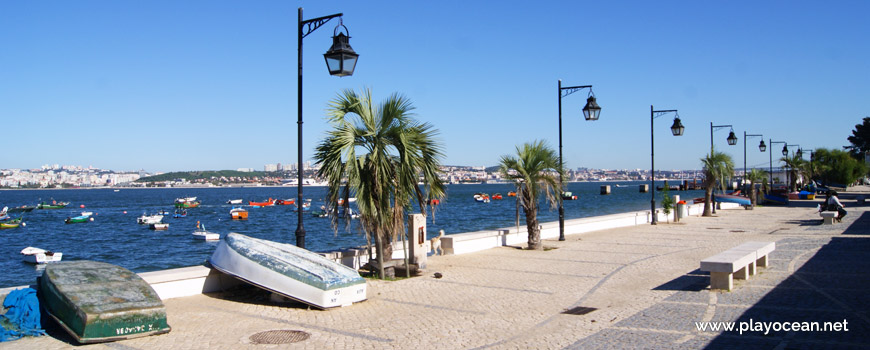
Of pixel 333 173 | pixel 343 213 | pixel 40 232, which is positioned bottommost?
pixel 40 232

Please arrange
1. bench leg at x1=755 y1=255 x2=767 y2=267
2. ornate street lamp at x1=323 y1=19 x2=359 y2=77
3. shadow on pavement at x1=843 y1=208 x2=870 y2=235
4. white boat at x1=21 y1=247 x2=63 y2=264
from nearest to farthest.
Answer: ornate street lamp at x1=323 y1=19 x2=359 y2=77 → bench leg at x1=755 y1=255 x2=767 y2=267 → shadow on pavement at x1=843 y1=208 x2=870 y2=235 → white boat at x1=21 y1=247 x2=63 y2=264

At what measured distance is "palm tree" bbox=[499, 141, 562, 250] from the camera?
17.7 metres

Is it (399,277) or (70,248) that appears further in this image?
(70,248)

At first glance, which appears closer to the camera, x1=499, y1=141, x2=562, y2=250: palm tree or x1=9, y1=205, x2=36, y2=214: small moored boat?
x1=499, y1=141, x2=562, y2=250: palm tree

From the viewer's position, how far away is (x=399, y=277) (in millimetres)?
12953

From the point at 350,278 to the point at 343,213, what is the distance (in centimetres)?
286

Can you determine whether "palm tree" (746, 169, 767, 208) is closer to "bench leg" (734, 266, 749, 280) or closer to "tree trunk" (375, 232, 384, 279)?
"bench leg" (734, 266, 749, 280)

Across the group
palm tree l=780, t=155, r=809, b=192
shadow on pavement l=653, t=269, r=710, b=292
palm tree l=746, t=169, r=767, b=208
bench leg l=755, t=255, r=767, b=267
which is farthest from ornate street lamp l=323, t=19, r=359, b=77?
palm tree l=780, t=155, r=809, b=192

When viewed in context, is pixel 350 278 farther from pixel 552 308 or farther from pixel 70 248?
pixel 70 248

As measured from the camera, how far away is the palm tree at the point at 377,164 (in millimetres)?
12383

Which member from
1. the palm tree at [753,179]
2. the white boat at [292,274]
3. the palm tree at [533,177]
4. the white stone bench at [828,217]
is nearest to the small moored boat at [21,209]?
the palm tree at [753,179]

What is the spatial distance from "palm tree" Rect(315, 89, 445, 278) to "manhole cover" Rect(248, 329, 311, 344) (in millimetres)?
4247

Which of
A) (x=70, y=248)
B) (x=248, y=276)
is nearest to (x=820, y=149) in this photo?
(x=70, y=248)

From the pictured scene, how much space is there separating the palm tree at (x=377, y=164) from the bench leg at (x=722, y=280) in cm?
548
